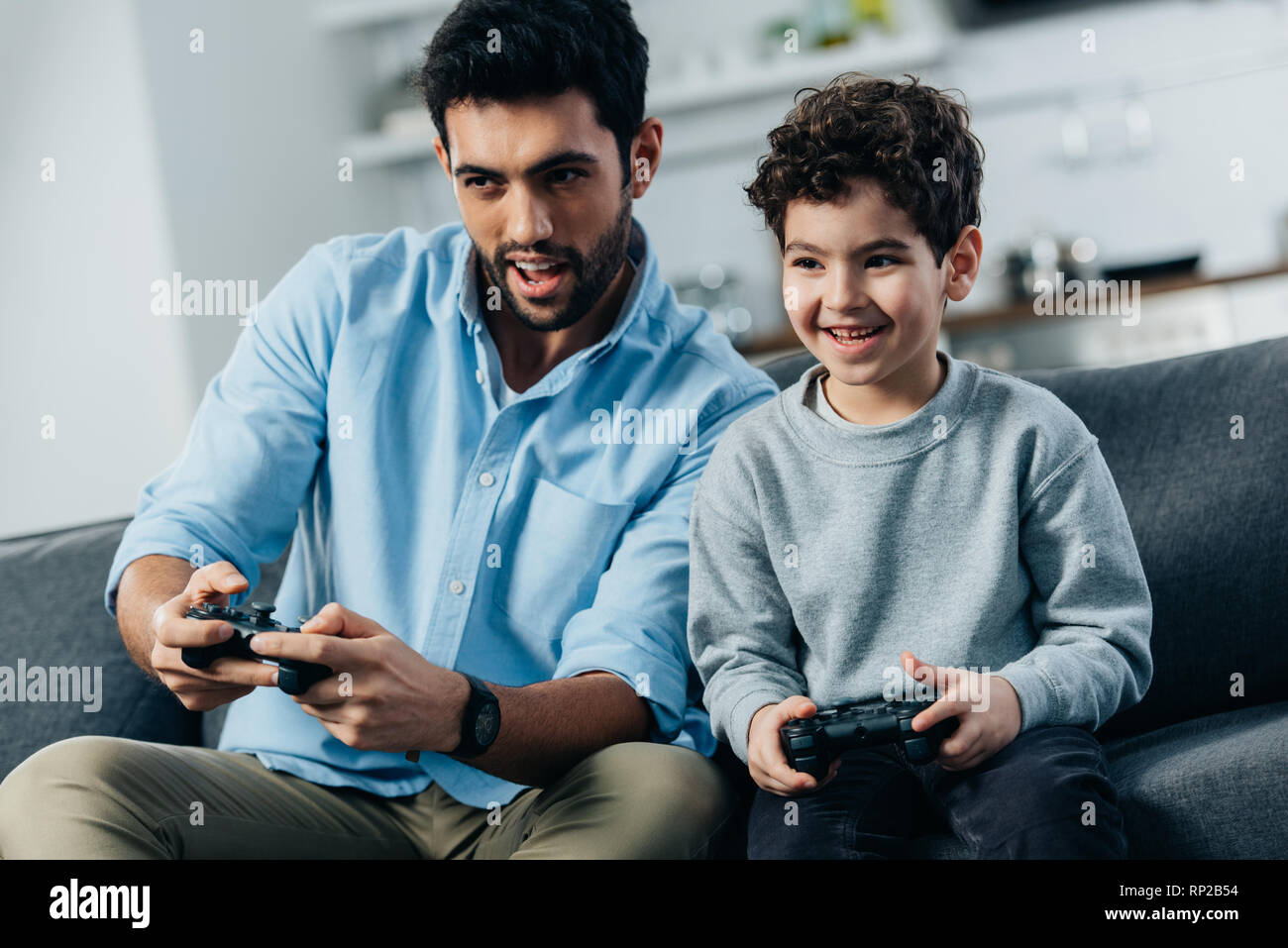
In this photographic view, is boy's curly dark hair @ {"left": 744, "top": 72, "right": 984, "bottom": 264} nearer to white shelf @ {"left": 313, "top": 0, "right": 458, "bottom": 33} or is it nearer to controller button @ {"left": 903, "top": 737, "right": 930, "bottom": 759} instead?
controller button @ {"left": 903, "top": 737, "right": 930, "bottom": 759}

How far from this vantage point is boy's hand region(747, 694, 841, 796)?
35.2 inches

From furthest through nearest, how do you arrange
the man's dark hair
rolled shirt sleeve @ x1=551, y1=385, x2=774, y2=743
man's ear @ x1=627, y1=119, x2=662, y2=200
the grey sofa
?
1. man's ear @ x1=627, y1=119, x2=662, y2=200
2. the man's dark hair
3. rolled shirt sleeve @ x1=551, y1=385, x2=774, y2=743
4. the grey sofa

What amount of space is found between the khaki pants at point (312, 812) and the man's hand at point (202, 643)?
0.09 meters

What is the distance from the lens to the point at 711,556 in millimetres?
1065

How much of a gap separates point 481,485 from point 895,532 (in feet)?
1.30

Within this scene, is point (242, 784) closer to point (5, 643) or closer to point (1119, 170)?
point (5, 643)

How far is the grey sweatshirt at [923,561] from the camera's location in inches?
37.7

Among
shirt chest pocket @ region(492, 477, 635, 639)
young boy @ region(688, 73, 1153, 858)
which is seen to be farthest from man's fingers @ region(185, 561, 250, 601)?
young boy @ region(688, 73, 1153, 858)

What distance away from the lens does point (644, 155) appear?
133cm

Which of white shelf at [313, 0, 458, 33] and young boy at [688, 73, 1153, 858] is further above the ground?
white shelf at [313, 0, 458, 33]

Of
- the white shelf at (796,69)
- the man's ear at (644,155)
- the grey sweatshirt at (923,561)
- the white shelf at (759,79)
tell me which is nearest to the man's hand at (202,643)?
the grey sweatshirt at (923,561)

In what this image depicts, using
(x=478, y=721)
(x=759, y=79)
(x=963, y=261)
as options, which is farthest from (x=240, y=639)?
(x=759, y=79)

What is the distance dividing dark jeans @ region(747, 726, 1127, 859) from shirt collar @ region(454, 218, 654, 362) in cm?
47

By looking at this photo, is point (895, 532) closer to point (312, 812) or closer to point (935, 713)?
point (935, 713)
